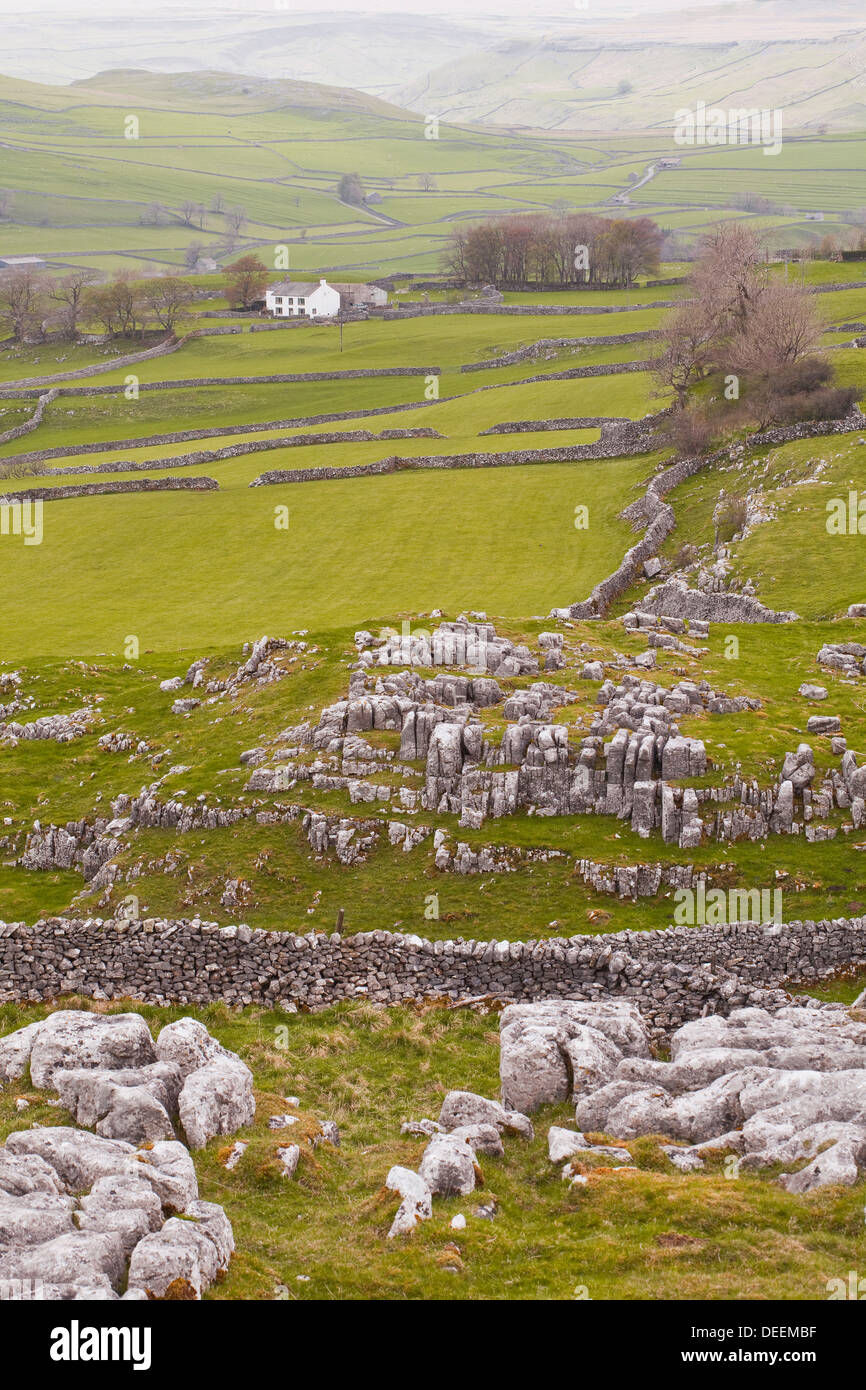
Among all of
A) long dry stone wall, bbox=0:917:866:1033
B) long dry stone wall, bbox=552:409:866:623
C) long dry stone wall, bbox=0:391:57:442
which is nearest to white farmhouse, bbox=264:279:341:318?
long dry stone wall, bbox=0:391:57:442

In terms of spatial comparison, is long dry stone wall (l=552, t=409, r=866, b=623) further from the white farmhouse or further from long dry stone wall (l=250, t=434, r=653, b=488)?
the white farmhouse

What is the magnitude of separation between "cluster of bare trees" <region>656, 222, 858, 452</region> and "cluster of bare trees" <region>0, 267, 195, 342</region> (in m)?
97.6

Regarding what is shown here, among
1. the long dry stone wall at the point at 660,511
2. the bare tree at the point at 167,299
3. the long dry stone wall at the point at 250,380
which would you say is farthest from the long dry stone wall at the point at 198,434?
the bare tree at the point at 167,299

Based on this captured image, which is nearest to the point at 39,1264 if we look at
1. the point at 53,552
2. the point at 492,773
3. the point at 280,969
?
the point at 280,969

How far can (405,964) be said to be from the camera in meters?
30.6

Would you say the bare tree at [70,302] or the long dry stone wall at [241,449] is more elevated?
the bare tree at [70,302]

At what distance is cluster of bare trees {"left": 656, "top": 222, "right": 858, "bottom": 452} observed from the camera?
3132 inches

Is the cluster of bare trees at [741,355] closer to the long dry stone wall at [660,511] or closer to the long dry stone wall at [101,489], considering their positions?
the long dry stone wall at [660,511]

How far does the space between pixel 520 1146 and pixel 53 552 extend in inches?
2638

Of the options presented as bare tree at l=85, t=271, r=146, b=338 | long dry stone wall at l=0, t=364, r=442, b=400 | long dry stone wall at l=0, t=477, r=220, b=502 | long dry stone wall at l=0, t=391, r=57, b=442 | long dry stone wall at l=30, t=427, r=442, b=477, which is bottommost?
long dry stone wall at l=0, t=477, r=220, b=502

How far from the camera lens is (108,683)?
162 ft

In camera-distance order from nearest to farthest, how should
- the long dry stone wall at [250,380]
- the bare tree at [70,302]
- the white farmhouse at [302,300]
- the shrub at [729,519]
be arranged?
the shrub at [729,519] → the long dry stone wall at [250,380] → the bare tree at [70,302] → the white farmhouse at [302,300]

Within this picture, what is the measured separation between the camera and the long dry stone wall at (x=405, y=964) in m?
29.1

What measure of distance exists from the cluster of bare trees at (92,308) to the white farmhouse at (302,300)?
523 inches
